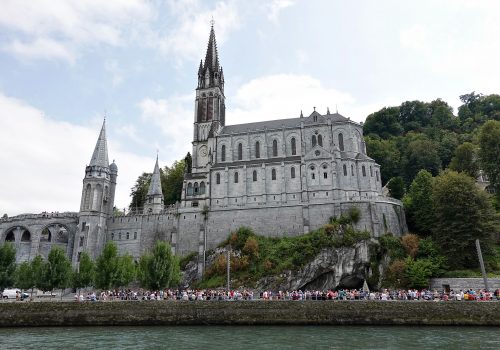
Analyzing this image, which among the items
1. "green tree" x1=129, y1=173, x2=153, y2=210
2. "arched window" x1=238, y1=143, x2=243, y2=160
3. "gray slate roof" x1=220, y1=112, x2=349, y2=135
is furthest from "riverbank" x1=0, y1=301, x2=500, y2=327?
"green tree" x1=129, y1=173, x2=153, y2=210

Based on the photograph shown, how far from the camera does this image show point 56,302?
28.4 meters

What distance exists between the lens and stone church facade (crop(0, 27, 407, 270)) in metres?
48.1

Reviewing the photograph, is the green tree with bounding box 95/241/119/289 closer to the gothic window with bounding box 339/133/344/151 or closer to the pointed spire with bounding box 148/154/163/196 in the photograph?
the pointed spire with bounding box 148/154/163/196

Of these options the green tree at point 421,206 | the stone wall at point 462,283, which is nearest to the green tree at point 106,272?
the stone wall at point 462,283

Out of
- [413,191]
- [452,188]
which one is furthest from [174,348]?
[413,191]

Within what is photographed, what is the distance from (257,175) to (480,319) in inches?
1264

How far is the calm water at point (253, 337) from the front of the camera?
19.5 meters

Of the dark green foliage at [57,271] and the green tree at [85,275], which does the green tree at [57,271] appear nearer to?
the dark green foliage at [57,271]

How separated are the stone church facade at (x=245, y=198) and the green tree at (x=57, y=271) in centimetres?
1176

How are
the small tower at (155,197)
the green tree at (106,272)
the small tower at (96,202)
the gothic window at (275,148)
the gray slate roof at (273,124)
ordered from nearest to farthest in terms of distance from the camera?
the green tree at (106,272) < the small tower at (96,202) < the gray slate roof at (273,124) < the gothic window at (275,148) < the small tower at (155,197)

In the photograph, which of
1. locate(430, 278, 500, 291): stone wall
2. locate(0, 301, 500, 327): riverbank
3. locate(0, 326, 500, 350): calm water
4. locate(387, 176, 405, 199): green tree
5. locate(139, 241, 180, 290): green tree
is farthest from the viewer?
locate(387, 176, 405, 199): green tree

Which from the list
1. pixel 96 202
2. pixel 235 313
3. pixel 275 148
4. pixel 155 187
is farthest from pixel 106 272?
pixel 275 148

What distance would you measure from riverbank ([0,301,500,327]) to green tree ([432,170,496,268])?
14.9m

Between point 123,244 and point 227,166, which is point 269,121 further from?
point 123,244
